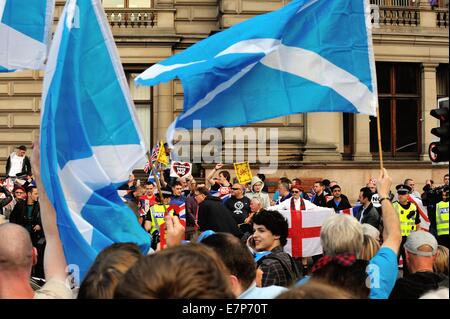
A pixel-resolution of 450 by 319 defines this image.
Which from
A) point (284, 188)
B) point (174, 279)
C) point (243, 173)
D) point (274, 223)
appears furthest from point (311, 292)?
point (243, 173)

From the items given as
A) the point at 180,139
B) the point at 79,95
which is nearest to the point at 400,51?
the point at 180,139

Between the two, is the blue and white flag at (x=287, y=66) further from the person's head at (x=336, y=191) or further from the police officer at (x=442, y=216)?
the person's head at (x=336, y=191)

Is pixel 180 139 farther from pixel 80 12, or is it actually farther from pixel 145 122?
pixel 80 12

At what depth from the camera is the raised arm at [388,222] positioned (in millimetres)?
4469

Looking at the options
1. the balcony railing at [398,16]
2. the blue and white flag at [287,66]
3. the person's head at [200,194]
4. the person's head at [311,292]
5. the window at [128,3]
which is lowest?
the person's head at [311,292]

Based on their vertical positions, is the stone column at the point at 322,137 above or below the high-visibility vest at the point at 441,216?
above

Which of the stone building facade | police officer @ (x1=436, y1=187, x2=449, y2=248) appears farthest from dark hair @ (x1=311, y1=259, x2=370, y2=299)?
the stone building facade

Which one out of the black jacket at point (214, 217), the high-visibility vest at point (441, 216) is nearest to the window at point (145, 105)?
the high-visibility vest at point (441, 216)

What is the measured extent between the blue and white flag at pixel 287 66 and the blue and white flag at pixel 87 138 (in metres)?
0.70

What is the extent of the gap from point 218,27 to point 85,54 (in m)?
16.8

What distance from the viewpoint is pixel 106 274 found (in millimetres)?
3197

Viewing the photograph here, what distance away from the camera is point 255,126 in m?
21.5

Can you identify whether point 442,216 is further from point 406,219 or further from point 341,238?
point 341,238

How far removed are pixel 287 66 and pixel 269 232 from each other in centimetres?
187
